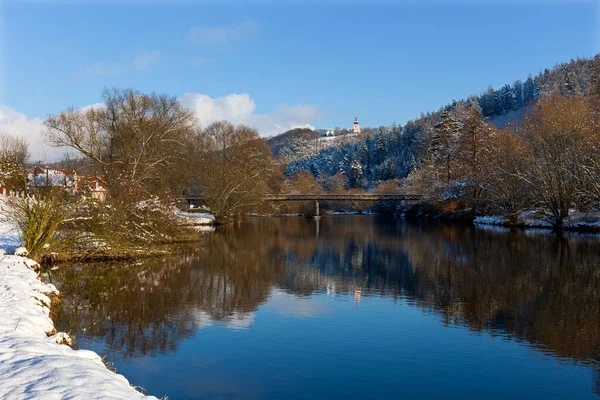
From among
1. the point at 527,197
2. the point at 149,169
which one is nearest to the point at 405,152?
the point at 527,197

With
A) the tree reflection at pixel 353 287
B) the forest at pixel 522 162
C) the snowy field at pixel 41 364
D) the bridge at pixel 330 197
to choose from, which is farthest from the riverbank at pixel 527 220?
the snowy field at pixel 41 364

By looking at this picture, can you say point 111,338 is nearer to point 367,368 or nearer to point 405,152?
point 367,368

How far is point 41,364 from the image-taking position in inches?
274

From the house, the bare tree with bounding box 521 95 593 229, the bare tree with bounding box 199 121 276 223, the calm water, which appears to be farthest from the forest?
the house

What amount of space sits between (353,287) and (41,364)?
41.4 feet

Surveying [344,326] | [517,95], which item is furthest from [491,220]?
[517,95]

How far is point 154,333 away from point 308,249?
63.9 feet

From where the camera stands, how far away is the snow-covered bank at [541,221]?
134 ft

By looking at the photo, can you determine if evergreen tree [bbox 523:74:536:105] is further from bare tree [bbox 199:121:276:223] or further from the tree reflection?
the tree reflection

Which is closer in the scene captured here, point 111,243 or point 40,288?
point 40,288

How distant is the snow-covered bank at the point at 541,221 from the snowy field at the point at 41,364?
40.9 metres

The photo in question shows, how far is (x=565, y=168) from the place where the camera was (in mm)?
41219

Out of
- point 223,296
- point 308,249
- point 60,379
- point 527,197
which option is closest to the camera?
point 60,379

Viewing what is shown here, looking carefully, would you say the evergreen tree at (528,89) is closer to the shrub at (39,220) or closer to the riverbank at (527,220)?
the riverbank at (527,220)
